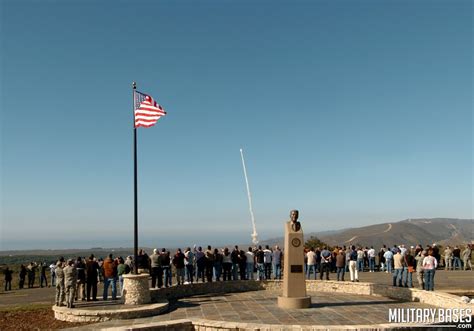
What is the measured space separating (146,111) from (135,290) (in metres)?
6.09

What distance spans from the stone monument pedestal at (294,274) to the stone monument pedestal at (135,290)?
4.30m

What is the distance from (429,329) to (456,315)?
148cm

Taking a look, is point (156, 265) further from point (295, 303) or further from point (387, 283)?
point (387, 283)

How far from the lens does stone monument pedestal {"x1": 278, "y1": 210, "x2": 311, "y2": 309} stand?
13.9m

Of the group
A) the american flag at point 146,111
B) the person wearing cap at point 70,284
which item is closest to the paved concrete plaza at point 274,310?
the person wearing cap at point 70,284

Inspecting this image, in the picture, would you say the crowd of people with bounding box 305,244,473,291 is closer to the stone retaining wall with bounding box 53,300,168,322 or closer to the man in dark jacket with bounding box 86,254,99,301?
the stone retaining wall with bounding box 53,300,168,322

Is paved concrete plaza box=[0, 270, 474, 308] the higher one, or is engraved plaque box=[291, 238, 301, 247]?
engraved plaque box=[291, 238, 301, 247]

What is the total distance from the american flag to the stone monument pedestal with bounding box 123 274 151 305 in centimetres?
517

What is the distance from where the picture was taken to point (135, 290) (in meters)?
14.2

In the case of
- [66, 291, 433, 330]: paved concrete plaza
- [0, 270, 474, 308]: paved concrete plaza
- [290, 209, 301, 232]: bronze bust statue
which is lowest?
[0, 270, 474, 308]: paved concrete plaza

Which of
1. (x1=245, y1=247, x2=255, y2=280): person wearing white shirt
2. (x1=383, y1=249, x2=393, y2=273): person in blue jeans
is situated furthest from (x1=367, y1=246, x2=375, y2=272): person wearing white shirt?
(x1=245, y1=247, x2=255, y2=280): person wearing white shirt

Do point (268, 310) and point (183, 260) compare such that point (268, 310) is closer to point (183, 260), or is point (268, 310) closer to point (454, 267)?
point (183, 260)

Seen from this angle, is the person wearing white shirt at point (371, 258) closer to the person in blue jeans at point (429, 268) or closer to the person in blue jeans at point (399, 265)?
the person in blue jeans at point (399, 265)

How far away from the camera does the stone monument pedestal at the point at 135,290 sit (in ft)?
46.5
